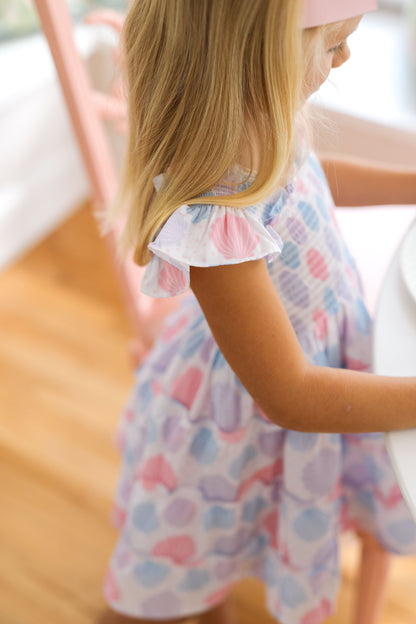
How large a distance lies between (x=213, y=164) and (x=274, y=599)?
0.58 m

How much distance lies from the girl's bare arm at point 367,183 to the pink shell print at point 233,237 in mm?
293

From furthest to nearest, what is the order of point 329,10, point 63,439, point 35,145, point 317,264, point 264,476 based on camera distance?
point 35,145 → point 63,439 → point 264,476 → point 317,264 → point 329,10

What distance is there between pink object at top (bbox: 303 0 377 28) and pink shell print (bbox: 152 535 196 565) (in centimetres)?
60

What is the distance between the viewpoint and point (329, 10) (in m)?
0.51

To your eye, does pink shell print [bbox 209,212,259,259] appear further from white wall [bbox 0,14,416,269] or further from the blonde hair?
white wall [bbox 0,14,416,269]

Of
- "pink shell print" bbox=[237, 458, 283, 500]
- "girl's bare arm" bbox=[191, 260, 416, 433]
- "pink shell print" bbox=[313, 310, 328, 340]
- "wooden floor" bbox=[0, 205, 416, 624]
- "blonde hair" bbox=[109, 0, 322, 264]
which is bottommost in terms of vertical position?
"wooden floor" bbox=[0, 205, 416, 624]

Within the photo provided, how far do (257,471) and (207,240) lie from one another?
35 centimetres

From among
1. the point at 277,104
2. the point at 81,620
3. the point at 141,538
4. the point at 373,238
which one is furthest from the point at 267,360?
the point at 81,620

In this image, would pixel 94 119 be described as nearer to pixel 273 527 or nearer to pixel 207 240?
pixel 207 240

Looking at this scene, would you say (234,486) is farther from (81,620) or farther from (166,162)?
(81,620)

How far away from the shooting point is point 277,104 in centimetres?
53

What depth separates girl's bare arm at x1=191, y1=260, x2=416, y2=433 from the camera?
56 cm

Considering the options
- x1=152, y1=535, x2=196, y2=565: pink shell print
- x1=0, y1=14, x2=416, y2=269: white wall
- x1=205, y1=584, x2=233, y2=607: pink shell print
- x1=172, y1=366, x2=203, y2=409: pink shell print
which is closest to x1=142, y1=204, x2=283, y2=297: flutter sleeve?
x1=172, y1=366, x2=203, y2=409: pink shell print

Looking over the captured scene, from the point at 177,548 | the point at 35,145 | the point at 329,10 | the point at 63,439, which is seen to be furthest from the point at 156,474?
the point at 35,145
